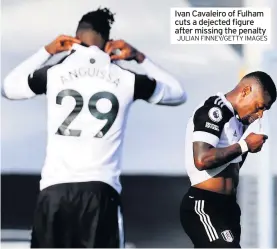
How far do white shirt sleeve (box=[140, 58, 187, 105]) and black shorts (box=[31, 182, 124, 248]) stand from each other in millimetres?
525

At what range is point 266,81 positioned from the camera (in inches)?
140

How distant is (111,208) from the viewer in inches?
138

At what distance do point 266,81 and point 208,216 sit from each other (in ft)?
2.47

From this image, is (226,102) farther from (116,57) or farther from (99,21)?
(99,21)

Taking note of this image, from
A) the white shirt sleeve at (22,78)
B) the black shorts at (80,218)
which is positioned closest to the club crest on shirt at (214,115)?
the black shorts at (80,218)

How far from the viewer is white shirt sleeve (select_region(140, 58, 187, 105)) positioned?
3.54 m

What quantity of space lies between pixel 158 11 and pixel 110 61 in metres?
0.36

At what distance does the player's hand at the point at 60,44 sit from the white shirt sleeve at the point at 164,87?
1.26 feet

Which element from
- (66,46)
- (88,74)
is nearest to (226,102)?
(88,74)

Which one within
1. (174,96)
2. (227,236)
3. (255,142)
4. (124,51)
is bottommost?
(227,236)

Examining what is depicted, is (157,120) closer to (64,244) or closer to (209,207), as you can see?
(209,207)

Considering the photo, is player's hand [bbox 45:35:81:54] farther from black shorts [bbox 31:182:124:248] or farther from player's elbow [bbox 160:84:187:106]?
black shorts [bbox 31:182:124:248]

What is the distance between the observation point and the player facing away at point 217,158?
3518 millimetres

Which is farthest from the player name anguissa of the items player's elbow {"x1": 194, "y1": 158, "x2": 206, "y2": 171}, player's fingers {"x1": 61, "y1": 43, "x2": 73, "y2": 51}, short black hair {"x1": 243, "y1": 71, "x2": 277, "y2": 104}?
short black hair {"x1": 243, "y1": 71, "x2": 277, "y2": 104}
